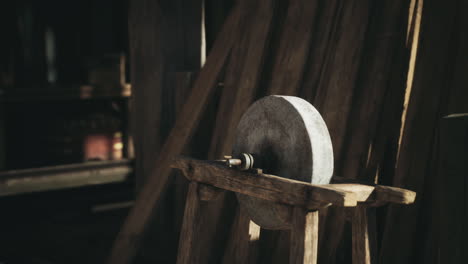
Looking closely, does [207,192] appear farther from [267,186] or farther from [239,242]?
[239,242]

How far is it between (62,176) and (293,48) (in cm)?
337

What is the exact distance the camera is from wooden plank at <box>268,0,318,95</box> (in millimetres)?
3789

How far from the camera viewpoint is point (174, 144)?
4410mm

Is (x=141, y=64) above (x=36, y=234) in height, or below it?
above

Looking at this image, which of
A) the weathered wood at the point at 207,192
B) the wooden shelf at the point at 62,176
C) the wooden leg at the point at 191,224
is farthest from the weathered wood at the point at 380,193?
the wooden shelf at the point at 62,176

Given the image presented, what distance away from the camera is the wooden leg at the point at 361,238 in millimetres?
2793

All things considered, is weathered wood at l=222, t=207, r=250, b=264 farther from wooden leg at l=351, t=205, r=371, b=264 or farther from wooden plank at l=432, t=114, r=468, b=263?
wooden plank at l=432, t=114, r=468, b=263

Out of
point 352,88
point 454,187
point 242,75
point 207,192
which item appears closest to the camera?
point 454,187

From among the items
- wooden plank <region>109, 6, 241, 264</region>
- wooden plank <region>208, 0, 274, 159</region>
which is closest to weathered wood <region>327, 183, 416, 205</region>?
wooden plank <region>208, 0, 274, 159</region>

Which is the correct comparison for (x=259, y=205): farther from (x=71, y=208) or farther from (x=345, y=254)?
(x=71, y=208)

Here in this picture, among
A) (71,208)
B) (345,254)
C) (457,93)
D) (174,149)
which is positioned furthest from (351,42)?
(71,208)

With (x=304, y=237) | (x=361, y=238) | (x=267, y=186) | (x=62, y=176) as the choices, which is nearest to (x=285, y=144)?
(x=267, y=186)

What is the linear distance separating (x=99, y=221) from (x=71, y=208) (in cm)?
65

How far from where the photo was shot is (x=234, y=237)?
3889mm
